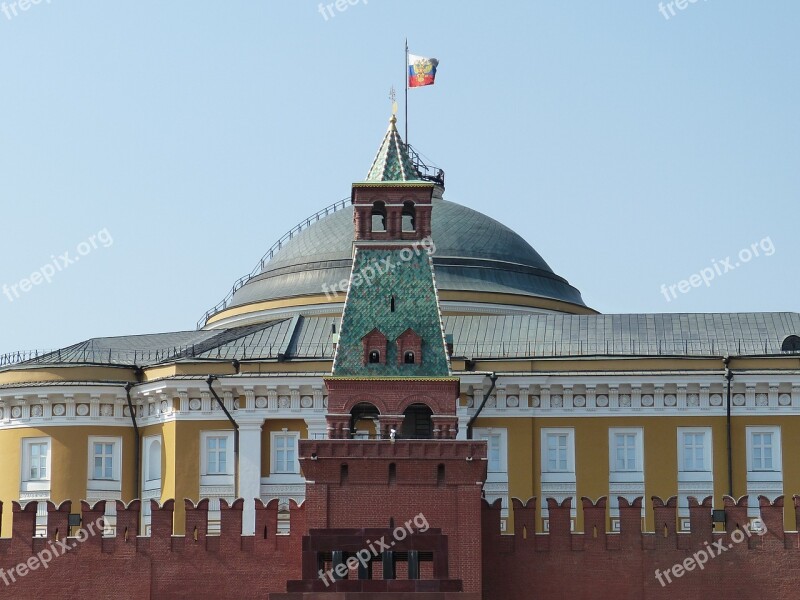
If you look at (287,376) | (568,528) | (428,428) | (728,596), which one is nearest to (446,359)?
(428,428)

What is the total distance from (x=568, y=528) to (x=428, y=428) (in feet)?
15.1

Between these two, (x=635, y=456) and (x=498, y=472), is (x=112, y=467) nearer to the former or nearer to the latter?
(x=498, y=472)

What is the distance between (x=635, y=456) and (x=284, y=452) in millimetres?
11150

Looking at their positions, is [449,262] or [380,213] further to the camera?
[449,262]

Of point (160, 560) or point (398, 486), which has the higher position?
point (398, 486)

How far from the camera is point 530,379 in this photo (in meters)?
68.0

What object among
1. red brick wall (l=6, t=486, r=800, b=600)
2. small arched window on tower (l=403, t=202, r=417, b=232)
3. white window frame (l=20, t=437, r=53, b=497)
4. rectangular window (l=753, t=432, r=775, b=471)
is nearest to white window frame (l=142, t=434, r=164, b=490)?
white window frame (l=20, t=437, r=53, b=497)

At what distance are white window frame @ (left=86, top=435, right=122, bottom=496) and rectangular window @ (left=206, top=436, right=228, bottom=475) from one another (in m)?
3.23

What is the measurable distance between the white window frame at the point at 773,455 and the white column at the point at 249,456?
609 inches

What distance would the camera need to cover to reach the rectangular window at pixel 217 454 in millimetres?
68250

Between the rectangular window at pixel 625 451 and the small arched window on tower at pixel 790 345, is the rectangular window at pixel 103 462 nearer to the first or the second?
the rectangular window at pixel 625 451

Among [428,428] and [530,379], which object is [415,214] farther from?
[530,379]

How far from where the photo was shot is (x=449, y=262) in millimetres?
77562

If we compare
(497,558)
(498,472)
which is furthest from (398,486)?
(498,472)
